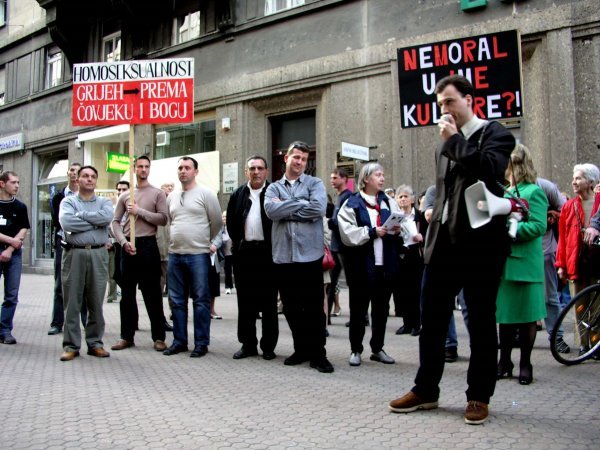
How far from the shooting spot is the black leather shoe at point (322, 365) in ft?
17.5

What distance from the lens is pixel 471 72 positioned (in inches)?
301

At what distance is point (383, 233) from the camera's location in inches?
219

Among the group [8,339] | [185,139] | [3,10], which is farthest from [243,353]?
[3,10]

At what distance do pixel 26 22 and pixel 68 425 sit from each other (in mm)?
22668

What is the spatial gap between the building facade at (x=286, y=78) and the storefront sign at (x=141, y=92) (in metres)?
5.93

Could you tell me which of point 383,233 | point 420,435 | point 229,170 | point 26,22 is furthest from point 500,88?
point 26,22

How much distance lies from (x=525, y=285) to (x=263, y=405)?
7.55 feet

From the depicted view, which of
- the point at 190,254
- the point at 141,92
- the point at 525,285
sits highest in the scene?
the point at 141,92

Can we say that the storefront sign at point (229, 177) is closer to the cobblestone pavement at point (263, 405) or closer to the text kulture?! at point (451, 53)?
the text kulture?! at point (451, 53)

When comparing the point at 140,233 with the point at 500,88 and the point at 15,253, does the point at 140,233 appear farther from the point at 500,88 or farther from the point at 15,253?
the point at 500,88

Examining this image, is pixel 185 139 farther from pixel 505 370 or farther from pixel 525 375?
pixel 525 375

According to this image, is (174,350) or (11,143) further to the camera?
(11,143)

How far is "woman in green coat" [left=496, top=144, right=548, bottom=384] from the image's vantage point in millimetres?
4883

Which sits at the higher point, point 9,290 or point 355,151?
point 355,151
